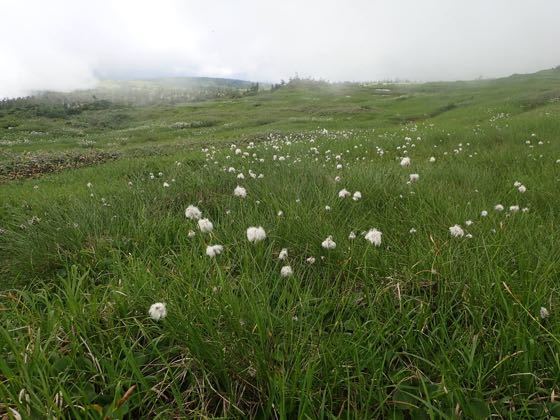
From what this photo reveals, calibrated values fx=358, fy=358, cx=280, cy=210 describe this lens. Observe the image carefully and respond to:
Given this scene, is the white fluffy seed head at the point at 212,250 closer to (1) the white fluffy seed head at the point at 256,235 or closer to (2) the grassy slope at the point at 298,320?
(2) the grassy slope at the point at 298,320

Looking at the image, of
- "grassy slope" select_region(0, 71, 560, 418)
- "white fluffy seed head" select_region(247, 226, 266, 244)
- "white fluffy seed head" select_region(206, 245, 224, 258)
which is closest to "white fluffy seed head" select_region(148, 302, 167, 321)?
"grassy slope" select_region(0, 71, 560, 418)

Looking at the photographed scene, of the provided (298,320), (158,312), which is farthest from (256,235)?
(158,312)

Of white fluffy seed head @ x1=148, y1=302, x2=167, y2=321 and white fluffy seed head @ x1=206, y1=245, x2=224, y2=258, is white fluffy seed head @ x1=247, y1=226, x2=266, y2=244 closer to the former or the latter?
white fluffy seed head @ x1=206, y1=245, x2=224, y2=258

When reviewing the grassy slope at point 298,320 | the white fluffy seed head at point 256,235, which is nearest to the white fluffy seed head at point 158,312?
the grassy slope at point 298,320

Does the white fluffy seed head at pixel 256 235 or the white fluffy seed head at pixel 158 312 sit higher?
the white fluffy seed head at pixel 256 235

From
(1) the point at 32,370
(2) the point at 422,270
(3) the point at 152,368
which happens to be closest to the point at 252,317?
(3) the point at 152,368

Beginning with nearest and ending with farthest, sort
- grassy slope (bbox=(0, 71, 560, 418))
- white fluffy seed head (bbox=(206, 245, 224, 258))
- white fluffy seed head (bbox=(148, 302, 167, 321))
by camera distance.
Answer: grassy slope (bbox=(0, 71, 560, 418)), white fluffy seed head (bbox=(148, 302, 167, 321)), white fluffy seed head (bbox=(206, 245, 224, 258))

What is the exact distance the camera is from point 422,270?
2.67 m

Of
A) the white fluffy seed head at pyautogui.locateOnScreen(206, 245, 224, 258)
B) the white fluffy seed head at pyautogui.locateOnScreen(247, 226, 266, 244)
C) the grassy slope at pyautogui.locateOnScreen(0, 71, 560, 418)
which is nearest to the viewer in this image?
the grassy slope at pyautogui.locateOnScreen(0, 71, 560, 418)

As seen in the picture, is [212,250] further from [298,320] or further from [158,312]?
[298,320]

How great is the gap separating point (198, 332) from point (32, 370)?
2.78 ft

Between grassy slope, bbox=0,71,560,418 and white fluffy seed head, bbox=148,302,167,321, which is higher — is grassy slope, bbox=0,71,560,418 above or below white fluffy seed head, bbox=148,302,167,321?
below

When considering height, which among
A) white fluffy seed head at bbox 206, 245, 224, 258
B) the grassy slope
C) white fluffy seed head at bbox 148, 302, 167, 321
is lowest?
the grassy slope

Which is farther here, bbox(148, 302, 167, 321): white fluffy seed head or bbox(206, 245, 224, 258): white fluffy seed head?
bbox(206, 245, 224, 258): white fluffy seed head
